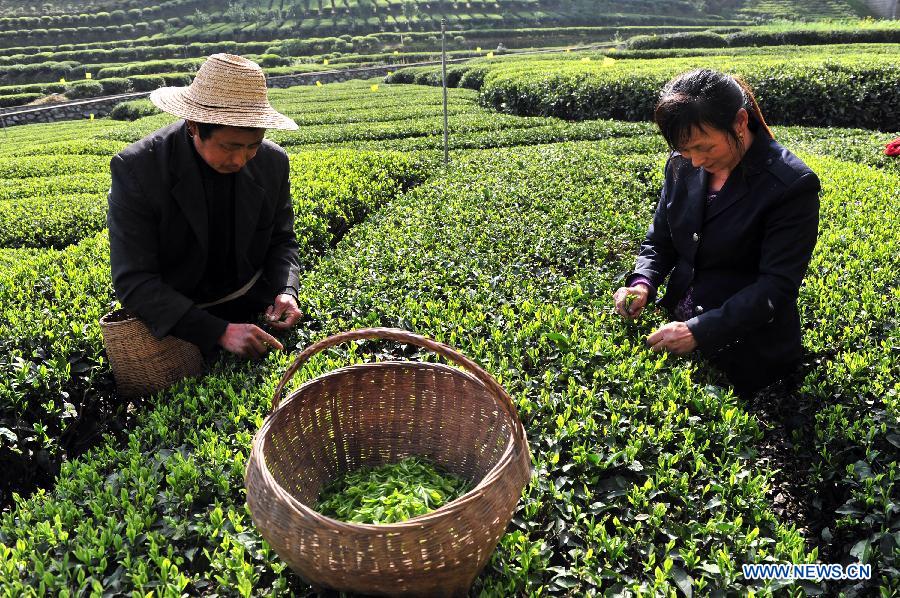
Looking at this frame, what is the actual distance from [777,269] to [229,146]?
2.58 metres

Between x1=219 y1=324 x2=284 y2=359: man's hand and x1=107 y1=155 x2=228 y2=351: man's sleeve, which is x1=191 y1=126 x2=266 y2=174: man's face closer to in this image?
x1=107 y1=155 x2=228 y2=351: man's sleeve

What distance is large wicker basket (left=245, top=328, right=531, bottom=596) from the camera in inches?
60.5

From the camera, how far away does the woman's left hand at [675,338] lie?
284 centimetres

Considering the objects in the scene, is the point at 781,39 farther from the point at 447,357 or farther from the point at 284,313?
the point at 447,357

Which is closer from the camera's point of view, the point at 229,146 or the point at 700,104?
the point at 700,104

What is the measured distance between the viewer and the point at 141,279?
304 cm

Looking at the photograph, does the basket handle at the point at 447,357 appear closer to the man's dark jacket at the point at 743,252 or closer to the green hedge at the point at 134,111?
the man's dark jacket at the point at 743,252

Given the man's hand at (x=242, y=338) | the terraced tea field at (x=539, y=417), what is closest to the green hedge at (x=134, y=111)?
the terraced tea field at (x=539, y=417)

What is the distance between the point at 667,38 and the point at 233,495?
1274 inches

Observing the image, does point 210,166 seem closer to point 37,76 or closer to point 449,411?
point 449,411

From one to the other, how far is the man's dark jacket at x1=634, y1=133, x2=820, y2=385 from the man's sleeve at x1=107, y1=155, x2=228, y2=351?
230cm

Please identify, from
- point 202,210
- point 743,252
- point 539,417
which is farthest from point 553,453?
point 202,210

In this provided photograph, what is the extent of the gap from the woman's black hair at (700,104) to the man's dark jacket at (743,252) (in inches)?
11.4

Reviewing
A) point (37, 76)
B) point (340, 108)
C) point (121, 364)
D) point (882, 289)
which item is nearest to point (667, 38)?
point (340, 108)
